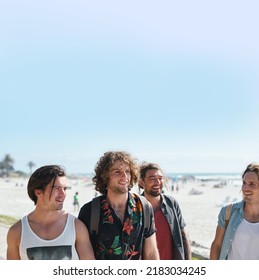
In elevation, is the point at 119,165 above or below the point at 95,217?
above

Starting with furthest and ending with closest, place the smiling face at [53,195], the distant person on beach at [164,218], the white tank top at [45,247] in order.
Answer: the distant person on beach at [164,218] < the smiling face at [53,195] < the white tank top at [45,247]

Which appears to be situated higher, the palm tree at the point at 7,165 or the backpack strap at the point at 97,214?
the backpack strap at the point at 97,214

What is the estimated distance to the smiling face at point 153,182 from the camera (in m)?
4.16

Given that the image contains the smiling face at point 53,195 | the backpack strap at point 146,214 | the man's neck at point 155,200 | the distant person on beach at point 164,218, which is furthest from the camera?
the man's neck at point 155,200

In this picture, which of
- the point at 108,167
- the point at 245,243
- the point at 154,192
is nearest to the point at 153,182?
the point at 154,192

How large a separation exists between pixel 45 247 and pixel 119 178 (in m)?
0.78

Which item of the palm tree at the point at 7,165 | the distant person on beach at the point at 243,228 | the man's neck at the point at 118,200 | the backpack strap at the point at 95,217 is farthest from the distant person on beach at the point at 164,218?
the palm tree at the point at 7,165

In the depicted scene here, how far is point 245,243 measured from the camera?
→ 11.8ft

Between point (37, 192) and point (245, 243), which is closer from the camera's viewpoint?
point (37, 192)

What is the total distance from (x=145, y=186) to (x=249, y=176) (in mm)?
1025

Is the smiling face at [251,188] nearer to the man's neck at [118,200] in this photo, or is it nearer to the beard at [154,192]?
the beard at [154,192]

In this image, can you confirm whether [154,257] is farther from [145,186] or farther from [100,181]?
[145,186]

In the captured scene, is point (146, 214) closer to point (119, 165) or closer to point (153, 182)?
point (119, 165)

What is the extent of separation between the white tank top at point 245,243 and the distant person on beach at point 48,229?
1280 mm
